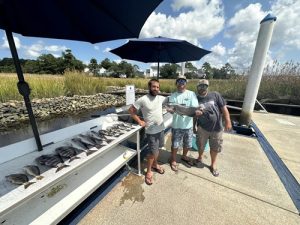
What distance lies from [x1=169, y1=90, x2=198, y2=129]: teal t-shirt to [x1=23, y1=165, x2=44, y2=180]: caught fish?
1812 millimetres

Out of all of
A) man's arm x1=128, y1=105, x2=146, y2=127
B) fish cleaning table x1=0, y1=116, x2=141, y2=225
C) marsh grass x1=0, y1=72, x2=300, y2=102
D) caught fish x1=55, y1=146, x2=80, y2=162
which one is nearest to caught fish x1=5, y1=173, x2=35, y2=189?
fish cleaning table x1=0, y1=116, x2=141, y2=225

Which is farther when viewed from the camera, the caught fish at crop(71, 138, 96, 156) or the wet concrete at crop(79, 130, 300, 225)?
the wet concrete at crop(79, 130, 300, 225)

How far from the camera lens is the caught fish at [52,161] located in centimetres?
142

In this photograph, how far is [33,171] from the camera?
4.39 ft

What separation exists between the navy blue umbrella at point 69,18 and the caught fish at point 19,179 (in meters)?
0.49

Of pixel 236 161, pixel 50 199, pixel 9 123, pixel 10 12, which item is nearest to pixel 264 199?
pixel 236 161

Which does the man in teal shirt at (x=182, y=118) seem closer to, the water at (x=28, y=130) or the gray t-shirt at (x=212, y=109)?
the gray t-shirt at (x=212, y=109)

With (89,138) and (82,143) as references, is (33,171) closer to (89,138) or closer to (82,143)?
(82,143)

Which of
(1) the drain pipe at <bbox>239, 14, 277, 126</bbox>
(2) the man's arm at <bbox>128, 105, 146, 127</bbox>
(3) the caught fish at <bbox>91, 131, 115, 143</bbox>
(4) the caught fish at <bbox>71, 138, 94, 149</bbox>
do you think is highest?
(1) the drain pipe at <bbox>239, 14, 277, 126</bbox>

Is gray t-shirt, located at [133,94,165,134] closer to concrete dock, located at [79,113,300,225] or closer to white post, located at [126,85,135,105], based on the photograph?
concrete dock, located at [79,113,300,225]

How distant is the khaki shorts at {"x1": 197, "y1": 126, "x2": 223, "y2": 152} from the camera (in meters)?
2.49

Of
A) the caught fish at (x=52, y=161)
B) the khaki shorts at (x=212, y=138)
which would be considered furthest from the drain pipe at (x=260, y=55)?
the caught fish at (x=52, y=161)

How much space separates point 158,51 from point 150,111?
2299mm

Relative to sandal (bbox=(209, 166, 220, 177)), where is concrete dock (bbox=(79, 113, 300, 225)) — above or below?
below
